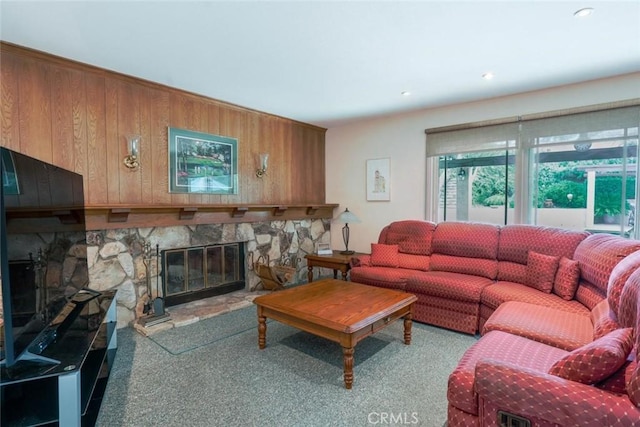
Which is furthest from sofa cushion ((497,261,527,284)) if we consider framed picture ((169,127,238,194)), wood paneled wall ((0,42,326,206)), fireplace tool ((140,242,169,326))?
fireplace tool ((140,242,169,326))

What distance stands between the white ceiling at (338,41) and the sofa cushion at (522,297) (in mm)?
1999

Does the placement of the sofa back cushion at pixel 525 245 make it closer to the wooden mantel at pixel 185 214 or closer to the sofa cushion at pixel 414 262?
the sofa cushion at pixel 414 262

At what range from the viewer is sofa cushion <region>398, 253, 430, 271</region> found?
3.81m

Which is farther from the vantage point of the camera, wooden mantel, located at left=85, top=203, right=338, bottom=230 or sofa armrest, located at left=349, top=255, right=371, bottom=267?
sofa armrest, located at left=349, top=255, right=371, bottom=267

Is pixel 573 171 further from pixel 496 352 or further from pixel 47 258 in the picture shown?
pixel 47 258

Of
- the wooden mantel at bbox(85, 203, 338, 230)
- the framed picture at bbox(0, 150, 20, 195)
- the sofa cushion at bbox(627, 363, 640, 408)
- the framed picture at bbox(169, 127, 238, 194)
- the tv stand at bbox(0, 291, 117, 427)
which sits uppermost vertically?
the framed picture at bbox(169, 127, 238, 194)

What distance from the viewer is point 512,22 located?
223 cm

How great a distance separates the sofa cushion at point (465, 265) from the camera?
133 inches

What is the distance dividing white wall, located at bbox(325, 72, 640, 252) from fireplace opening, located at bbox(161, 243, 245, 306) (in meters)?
1.82

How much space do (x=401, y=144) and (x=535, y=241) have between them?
2101 mm

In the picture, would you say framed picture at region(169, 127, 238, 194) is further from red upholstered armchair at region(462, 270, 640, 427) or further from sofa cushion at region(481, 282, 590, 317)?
red upholstered armchair at region(462, 270, 640, 427)

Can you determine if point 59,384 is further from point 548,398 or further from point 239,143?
point 239,143

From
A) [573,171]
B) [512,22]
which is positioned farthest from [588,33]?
[573,171]

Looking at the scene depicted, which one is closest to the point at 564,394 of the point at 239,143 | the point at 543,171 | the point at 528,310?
the point at 528,310
